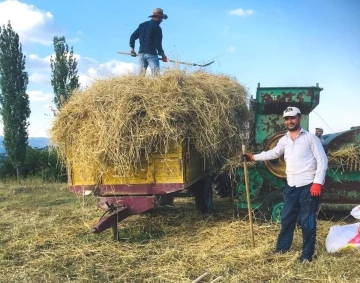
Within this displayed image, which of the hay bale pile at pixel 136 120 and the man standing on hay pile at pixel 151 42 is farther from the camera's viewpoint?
the man standing on hay pile at pixel 151 42

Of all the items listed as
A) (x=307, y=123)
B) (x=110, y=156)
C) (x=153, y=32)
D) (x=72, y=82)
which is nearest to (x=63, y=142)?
(x=110, y=156)

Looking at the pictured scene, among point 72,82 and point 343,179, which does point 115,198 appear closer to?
point 343,179

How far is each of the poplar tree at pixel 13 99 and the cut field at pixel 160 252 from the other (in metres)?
9.48

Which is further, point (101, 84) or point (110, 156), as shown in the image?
point (101, 84)

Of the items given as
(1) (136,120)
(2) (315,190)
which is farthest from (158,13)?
(2) (315,190)

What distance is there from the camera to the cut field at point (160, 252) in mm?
4281

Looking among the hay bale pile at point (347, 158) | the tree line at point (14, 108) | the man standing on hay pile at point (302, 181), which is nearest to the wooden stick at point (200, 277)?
the man standing on hay pile at point (302, 181)

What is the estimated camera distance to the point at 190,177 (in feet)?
18.8

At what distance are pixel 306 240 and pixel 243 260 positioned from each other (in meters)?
0.73

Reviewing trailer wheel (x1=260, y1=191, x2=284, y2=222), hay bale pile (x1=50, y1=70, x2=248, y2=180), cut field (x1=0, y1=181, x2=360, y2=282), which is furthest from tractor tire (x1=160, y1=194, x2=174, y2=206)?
trailer wheel (x1=260, y1=191, x2=284, y2=222)

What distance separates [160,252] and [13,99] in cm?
1346

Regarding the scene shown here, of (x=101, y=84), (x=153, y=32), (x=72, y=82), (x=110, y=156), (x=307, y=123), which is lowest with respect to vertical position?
(x=110, y=156)

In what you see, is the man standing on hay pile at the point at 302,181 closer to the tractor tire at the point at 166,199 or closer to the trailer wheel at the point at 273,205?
the trailer wheel at the point at 273,205

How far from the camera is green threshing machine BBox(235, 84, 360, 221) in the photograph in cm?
609
